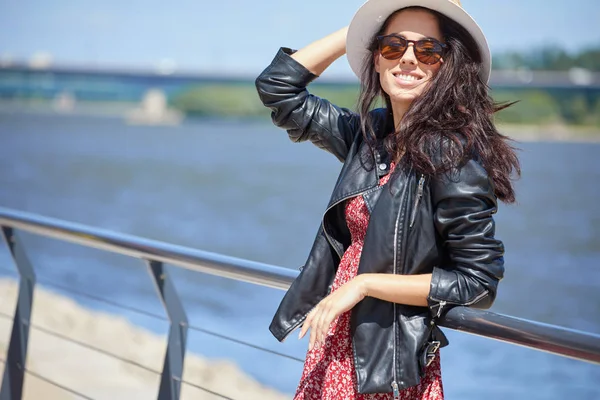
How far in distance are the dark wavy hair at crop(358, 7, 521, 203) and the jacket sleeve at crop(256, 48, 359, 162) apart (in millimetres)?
175

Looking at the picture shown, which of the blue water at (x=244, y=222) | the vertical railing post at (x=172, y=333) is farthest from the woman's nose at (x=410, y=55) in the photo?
the vertical railing post at (x=172, y=333)

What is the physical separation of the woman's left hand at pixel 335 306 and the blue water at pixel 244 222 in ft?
2.82

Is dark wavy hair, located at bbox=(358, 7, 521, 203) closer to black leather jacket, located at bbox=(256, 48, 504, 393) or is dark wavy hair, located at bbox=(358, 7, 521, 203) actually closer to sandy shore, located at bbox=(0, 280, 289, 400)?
black leather jacket, located at bbox=(256, 48, 504, 393)

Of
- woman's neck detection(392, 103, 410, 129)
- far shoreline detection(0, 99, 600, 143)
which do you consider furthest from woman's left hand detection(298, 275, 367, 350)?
far shoreline detection(0, 99, 600, 143)

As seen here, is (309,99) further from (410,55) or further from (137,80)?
(137,80)

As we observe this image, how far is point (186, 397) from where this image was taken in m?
6.19

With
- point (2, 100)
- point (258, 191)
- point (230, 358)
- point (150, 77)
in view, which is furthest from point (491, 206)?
point (2, 100)

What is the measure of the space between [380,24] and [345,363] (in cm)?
61

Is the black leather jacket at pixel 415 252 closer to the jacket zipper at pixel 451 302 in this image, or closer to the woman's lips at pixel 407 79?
the jacket zipper at pixel 451 302

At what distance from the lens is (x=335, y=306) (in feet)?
4.46

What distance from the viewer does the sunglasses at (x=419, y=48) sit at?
4.74 ft

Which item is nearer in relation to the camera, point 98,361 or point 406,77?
point 406,77

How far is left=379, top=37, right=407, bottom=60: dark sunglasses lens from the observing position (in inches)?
57.7

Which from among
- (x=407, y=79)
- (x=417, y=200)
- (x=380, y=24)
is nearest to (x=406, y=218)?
(x=417, y=200)
